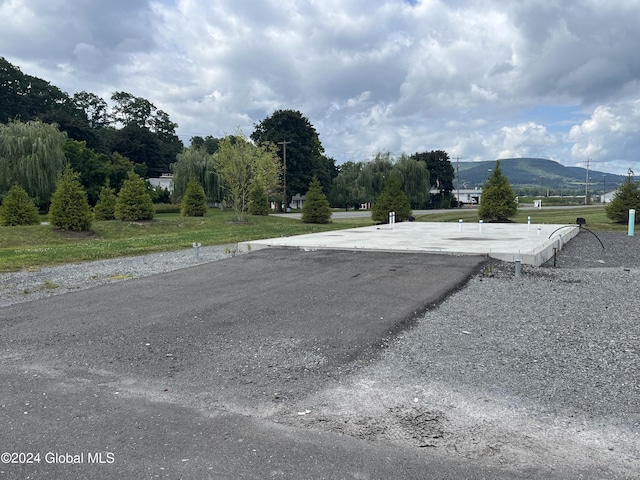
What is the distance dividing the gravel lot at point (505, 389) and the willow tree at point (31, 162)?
2558 centimetres

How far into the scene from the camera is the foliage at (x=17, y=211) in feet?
69.7

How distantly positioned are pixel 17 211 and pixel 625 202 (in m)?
30.4

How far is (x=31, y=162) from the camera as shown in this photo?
2897 cm

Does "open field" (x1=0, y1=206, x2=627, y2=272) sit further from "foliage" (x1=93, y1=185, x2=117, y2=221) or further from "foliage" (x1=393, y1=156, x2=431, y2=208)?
"foliage" (x1=393, y1=156, x2=431, y2=208)

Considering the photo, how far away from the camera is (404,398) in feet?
12.6

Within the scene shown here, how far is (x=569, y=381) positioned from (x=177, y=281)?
702 cm

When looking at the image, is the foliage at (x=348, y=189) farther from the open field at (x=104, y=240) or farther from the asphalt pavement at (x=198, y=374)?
the asphalt pavement at (x=198, y=374)

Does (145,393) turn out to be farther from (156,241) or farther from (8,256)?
(156,241)

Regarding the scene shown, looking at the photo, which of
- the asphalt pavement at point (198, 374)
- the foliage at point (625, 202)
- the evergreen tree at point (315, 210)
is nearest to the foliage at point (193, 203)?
the evergreen tree at point (315, 210)

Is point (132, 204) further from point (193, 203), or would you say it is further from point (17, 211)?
point (17, 211)

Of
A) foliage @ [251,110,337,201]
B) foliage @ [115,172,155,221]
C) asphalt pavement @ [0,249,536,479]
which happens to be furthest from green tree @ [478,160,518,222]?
foliage @ [251,110,337,201]

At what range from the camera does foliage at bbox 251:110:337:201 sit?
58.2 meters

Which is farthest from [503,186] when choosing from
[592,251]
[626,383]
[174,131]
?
[174,131]

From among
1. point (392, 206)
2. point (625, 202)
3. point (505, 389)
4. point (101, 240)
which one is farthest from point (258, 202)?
point (505, 389)
